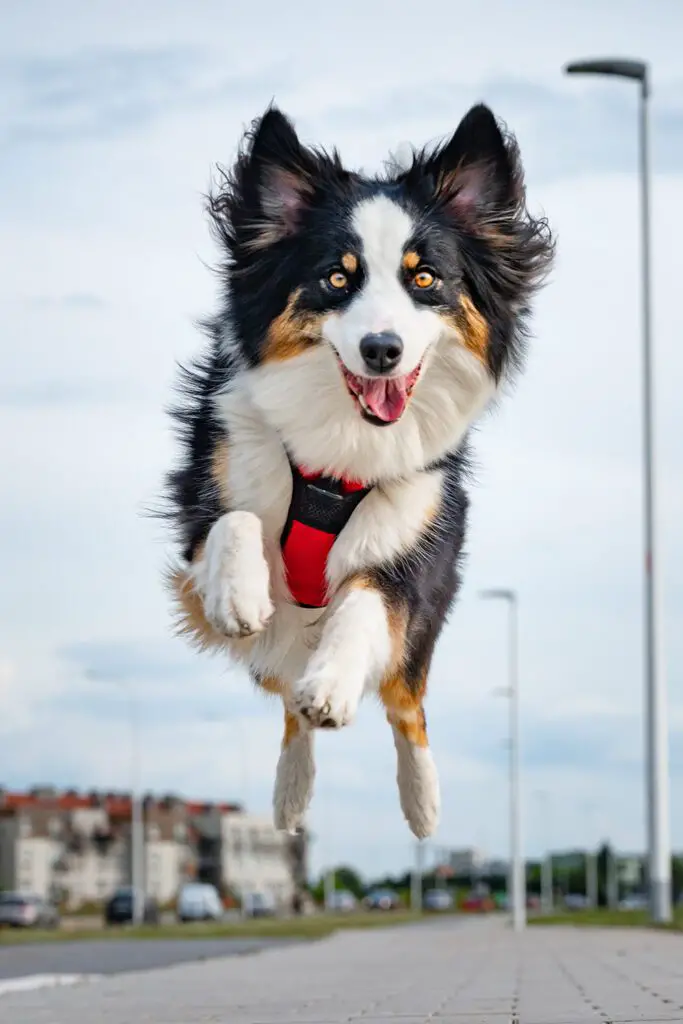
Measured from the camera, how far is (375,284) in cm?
575

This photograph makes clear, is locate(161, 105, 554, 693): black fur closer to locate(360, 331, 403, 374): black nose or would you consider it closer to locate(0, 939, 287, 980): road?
locate(360, 331, 403, 374): black nose

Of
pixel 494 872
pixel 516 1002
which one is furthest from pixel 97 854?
pixel 516 1002

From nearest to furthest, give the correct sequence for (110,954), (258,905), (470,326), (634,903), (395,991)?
(470,326), (395,991), (110,954), (258,905), (634,903)

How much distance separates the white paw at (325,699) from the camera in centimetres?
575

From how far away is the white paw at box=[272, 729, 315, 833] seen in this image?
7543 mm

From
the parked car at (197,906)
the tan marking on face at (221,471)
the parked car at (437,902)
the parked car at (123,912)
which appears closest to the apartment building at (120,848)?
the parked car at (437,902)

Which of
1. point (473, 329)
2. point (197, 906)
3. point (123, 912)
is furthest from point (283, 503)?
Answer: point (197, 906)

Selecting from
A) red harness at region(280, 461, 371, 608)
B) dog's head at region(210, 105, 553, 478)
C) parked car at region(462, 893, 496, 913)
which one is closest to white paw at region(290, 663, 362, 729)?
red harness at region(280, 461, 371, 608)

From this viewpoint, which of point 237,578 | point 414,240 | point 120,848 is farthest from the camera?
point 120,848

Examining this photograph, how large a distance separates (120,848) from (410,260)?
13287 centimetres

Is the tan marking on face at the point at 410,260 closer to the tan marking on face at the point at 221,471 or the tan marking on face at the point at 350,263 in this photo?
the tan marking on face at the point at 350,263

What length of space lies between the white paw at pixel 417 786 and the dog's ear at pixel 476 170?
246cm

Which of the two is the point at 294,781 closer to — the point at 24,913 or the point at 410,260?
the point at 410,260

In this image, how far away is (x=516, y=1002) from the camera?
12.0m
